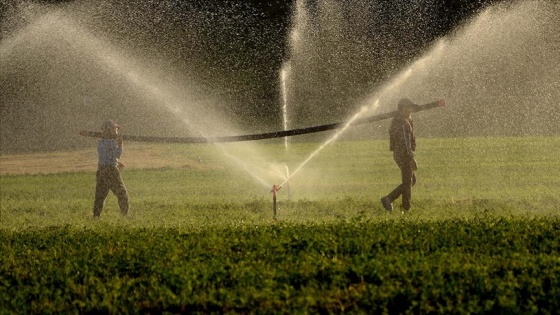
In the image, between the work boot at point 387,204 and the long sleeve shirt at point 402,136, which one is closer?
the work boot at point 387,204

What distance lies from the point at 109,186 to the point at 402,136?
5241 millimetres

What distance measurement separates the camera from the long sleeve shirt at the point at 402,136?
15.9 meters

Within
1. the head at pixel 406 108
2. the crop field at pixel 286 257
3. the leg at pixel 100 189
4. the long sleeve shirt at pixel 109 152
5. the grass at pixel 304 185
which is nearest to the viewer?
the crop field at pixel 286 257

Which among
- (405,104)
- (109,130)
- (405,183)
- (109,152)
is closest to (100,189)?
(109,152)

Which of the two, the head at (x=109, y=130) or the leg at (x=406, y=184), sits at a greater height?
the head at (x=109, y=130)

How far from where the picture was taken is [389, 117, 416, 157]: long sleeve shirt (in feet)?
52.3

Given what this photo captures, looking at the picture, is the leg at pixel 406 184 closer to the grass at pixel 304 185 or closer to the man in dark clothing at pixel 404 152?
the man in dark clothing at pixel 404 152

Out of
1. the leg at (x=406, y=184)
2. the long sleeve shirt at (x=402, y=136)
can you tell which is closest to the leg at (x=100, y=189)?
the long sleeve shirt at (x=402, y=136)

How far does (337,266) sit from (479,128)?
147 ft

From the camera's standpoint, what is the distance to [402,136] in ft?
52.5

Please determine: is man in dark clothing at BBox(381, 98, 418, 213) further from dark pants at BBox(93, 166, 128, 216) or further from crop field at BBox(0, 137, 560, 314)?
dark pants at BBox(93, 166, 128, 216)

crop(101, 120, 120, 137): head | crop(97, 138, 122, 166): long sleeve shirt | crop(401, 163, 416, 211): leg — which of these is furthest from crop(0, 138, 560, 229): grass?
crop(101, 120, 120, 137): head

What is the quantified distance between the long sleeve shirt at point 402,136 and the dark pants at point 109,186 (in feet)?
15.9

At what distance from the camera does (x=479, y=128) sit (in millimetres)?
53188
